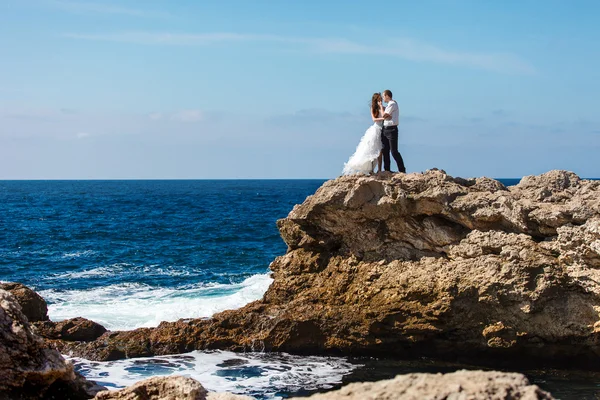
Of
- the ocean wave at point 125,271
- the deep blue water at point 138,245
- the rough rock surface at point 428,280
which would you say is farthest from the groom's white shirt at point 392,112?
the ocean wave at point 125,271

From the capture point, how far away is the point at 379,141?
15633 millimetres

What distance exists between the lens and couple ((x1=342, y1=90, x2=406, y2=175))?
1531cm

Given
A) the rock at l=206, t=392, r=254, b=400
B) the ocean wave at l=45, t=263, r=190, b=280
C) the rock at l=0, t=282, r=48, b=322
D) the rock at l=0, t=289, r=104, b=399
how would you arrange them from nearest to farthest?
the rock at l=206, t=392, r=254, b=400 → the rock at l=0, t=289, r=104, b=399 → the rock at l=0, t=282, r=48, b=322 → the ocean wave at l=45, t=263, r=190, b=280

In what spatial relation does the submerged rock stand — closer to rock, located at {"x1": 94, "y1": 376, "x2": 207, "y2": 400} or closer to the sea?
rock, located at {"x1": 94, "y1": 376, "x2": 207, "y2": 400}

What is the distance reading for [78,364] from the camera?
13781mm

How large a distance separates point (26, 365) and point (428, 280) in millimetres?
8179

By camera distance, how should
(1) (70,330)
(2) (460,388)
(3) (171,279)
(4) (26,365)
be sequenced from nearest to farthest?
(2) (460,388) < (4) (26,365) < (1) (70,330) < (3) (171,279)

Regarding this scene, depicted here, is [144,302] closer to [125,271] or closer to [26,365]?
[125,271]

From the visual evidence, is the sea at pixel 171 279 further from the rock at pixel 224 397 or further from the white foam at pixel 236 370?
the rock at pixel 224 397

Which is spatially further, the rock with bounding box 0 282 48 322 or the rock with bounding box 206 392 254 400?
the rock with bounding box 0 282 48 322

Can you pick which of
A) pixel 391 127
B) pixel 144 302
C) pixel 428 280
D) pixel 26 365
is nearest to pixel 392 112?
pixel 391 127

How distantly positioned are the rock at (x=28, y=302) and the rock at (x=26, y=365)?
7.25m

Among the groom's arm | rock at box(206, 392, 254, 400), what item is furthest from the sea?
the groom's arm

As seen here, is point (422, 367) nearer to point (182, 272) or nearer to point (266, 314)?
point (266, 314)
